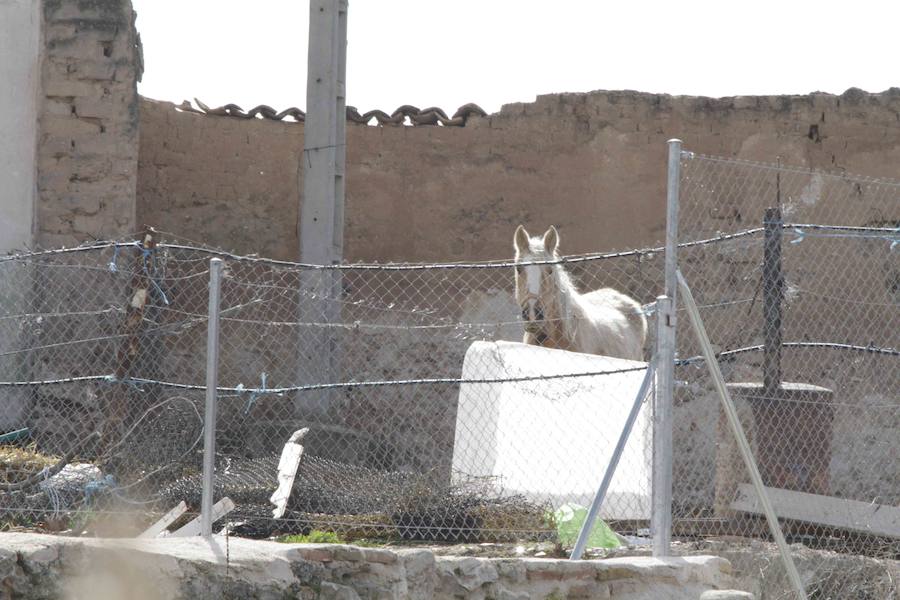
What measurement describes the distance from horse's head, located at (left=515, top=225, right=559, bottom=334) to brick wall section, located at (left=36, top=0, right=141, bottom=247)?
128 inches

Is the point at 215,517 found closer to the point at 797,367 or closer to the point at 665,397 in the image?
the point at 665,397

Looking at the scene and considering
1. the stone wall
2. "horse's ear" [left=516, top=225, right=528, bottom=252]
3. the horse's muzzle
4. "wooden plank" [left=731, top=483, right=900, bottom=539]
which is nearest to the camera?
the stone wall

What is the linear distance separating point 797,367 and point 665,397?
5674 mm

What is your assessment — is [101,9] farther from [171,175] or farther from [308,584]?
[308,584]

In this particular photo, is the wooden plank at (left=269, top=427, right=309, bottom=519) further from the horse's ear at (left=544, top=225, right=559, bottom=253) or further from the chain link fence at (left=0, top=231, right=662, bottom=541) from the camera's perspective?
the horse's ear at (left=544, top=225, right=559, bottom=253)

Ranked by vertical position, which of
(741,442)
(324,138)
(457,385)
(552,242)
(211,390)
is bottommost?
(457,385)

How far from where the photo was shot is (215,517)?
20.8ft

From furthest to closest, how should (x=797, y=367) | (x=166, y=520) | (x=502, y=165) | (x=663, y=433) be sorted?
1. (x=502, y=165)
2. (x=797, y=367)
3. (x=166, y=520)
4. (x=663, y=433)

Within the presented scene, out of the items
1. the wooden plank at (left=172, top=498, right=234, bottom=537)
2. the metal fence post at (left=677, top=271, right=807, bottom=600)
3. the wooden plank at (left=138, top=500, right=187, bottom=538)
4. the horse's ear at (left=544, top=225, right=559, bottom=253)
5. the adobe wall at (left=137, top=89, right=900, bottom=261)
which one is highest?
the adobe wall at (left=137, top=89, right=900, bottom=261)

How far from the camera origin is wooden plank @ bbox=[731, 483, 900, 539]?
6984mm

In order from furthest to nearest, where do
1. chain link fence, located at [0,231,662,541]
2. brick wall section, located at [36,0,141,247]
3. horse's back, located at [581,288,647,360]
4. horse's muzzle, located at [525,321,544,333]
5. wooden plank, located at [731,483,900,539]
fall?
horse's back, located at [581,288,647,360] → brick wall section, located at [36,0,141,247] → horse's muzzle, located at [525,321,544,333] → wooden plank, located at [731,483,900,539] → chain link fence, located at [0,231,662,541]

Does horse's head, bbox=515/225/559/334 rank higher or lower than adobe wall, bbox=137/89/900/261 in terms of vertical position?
lower

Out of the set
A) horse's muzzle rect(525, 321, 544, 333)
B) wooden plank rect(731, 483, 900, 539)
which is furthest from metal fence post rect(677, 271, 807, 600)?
horse's muzzle rect(525, 321, 544, 333)

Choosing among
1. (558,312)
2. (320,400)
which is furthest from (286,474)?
(558,312)
